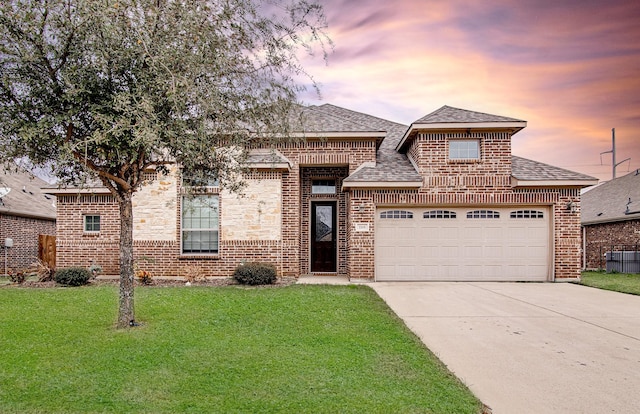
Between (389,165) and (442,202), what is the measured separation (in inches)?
83.3

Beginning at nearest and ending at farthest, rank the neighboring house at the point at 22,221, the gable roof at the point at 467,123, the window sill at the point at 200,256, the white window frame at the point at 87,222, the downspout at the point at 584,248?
the gable roof at the point at 467,123
the window sill at the point at 200,256
the white window frame at the point at 87,222
the neighboring house at the point at 22,221
the downspout at the point at 584,248

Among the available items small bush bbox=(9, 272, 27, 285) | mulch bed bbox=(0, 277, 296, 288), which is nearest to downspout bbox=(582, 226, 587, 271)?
mulch bed bbox=(0, 277, 296, 288)

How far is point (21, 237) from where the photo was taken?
17750 mm

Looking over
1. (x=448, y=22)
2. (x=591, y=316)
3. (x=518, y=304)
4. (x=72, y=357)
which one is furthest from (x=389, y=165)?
(x=72, y=357)

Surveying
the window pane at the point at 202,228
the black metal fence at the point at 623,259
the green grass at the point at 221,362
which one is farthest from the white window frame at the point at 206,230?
the black metal fence at the point at 623,259

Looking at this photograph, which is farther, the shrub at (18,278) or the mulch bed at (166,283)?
the shrub at (18,278)

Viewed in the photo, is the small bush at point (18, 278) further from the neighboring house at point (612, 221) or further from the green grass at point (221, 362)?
the neighboring house at point (612, 221)

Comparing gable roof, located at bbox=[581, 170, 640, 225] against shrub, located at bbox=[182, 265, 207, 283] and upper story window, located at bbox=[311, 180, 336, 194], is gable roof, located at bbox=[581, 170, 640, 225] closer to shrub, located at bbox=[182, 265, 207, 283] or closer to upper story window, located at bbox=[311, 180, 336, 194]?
upper story window, located at bbox=[311, 180, 336, 194]

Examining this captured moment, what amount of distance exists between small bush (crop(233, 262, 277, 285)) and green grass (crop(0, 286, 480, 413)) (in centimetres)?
317

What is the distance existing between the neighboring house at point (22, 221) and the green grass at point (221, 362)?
10.1m

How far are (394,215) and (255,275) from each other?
4659 mm

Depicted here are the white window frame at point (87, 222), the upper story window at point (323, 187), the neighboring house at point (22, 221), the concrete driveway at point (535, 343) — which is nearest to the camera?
the concrete driveway at point (535, 343)

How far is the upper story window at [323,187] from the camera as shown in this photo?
48.2 ft

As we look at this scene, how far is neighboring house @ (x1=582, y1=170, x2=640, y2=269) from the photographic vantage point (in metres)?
18.0
